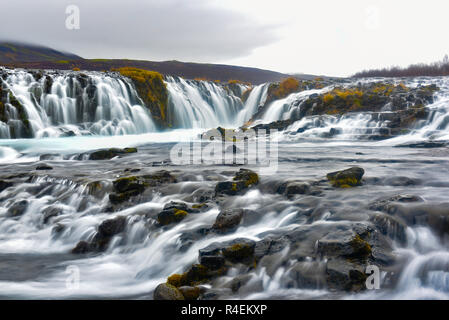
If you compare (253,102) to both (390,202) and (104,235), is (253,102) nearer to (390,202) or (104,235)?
(390,202)

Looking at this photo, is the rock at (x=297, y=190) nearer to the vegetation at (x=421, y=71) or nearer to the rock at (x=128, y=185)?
the rock at (x=128, y=185)

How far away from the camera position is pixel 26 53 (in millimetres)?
125938

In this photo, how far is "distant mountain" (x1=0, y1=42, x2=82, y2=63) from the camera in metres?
117

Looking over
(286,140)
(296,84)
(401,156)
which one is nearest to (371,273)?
(401,156)

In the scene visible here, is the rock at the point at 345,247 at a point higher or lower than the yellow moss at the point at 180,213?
higher

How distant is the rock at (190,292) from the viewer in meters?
4.74

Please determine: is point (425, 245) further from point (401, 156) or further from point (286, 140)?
point (286, 140)

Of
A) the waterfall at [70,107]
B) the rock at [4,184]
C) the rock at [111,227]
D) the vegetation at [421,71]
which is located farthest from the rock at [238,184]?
the vegetation at [421,71]

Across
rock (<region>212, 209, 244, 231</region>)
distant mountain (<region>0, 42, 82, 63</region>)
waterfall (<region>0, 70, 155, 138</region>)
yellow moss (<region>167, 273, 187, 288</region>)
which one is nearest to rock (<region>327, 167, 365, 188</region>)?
rock (<region>212, 209, 244, 231</region>)

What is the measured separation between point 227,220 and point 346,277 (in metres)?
2.58

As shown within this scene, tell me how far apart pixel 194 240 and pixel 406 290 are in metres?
3.33

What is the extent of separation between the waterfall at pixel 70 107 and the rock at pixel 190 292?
64.4 feet

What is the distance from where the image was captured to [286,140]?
21.4 meters
